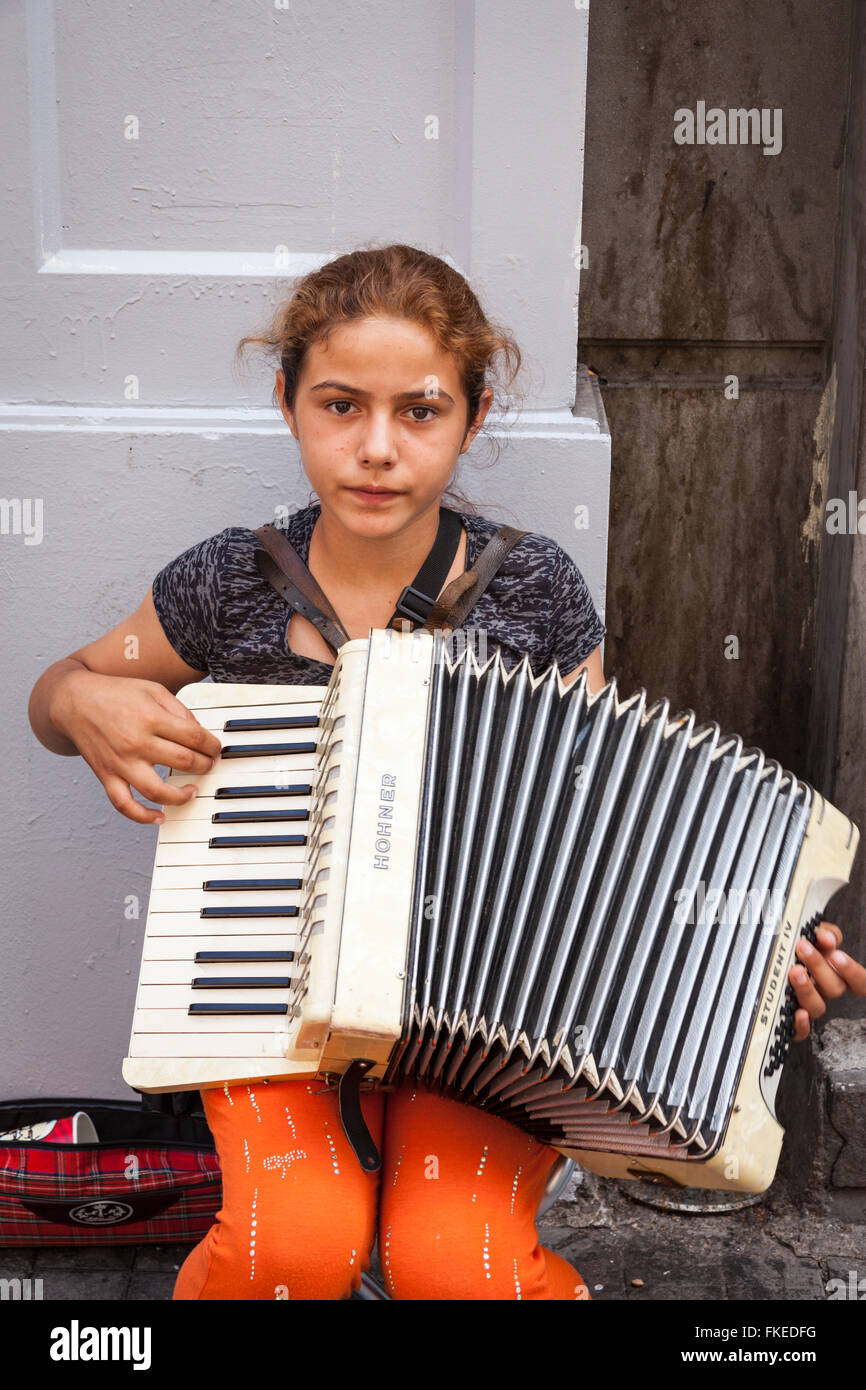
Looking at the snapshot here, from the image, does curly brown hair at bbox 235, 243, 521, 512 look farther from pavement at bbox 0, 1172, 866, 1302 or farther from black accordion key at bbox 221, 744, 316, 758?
pavement at bbox 0, 1172, 866, 1302

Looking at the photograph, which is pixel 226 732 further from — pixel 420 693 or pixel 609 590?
pixel 609 590

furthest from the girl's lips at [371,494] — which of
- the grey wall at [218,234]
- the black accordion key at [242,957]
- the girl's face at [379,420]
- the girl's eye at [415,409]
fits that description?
the black accordion key at [242,957]

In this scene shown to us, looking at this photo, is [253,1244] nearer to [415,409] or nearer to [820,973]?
[820,973]

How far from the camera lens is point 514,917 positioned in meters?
1.60

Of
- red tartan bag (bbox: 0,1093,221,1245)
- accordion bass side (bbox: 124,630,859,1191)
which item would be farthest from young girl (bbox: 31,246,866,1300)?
red tartan bag (bbox: 0,1093,221,1245)

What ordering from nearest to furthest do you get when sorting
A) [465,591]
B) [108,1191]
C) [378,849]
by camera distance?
[378,849]
[465,591]
[108,1191]

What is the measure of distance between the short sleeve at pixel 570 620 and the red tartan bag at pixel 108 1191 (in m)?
1.11

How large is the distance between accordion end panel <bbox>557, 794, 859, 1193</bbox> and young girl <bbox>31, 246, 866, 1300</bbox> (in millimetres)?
54

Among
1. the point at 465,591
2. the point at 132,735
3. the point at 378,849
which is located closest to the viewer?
the point at 378,849

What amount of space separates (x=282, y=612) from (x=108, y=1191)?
1102mm

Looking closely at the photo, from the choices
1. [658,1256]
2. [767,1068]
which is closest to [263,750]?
[767,1068]

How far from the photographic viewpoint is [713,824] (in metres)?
1.64

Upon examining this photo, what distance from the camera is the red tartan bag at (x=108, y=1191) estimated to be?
90.4 inches

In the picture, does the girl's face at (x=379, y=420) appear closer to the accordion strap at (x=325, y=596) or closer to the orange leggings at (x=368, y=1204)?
the accordion strap at (x=325, y=596)
